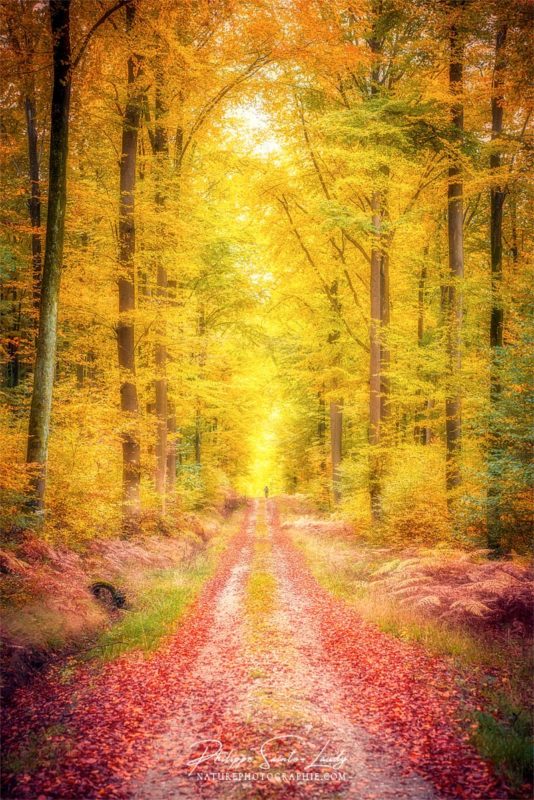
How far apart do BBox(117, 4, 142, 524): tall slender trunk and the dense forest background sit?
7 centimetres

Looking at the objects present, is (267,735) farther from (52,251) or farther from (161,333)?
(161,333)

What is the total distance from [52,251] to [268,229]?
9446 mm

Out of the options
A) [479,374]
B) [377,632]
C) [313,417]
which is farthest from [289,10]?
[313,417]

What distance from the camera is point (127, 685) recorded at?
6121mm

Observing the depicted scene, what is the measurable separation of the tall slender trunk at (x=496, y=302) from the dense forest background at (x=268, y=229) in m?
0.06

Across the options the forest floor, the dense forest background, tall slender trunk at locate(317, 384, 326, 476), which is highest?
the dense forest background

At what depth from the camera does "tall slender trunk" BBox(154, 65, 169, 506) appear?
1505cm

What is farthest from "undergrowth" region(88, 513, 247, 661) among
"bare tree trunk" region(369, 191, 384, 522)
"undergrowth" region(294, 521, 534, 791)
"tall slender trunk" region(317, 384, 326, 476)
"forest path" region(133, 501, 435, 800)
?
"tall slender trunk" region(317, 384, 326, 476)

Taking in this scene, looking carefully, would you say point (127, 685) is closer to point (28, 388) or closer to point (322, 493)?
point (28, 388)

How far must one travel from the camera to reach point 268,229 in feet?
57.3

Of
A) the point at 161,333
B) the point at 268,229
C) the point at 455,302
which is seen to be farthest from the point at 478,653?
the point at 268,229

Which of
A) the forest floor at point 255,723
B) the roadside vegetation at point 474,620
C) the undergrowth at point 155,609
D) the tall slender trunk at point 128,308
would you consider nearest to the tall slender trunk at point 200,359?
the tall slender trunk at point 128,308

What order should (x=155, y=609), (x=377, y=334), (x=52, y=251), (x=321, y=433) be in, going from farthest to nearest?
(x=321, y=433)
(x=377, y=334)
(x=52, y=251)
(x=155, y=609)

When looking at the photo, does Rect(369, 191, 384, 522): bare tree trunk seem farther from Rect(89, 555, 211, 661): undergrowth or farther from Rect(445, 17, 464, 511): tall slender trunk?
Rect(89, 555, 211, 661): undergrowth
